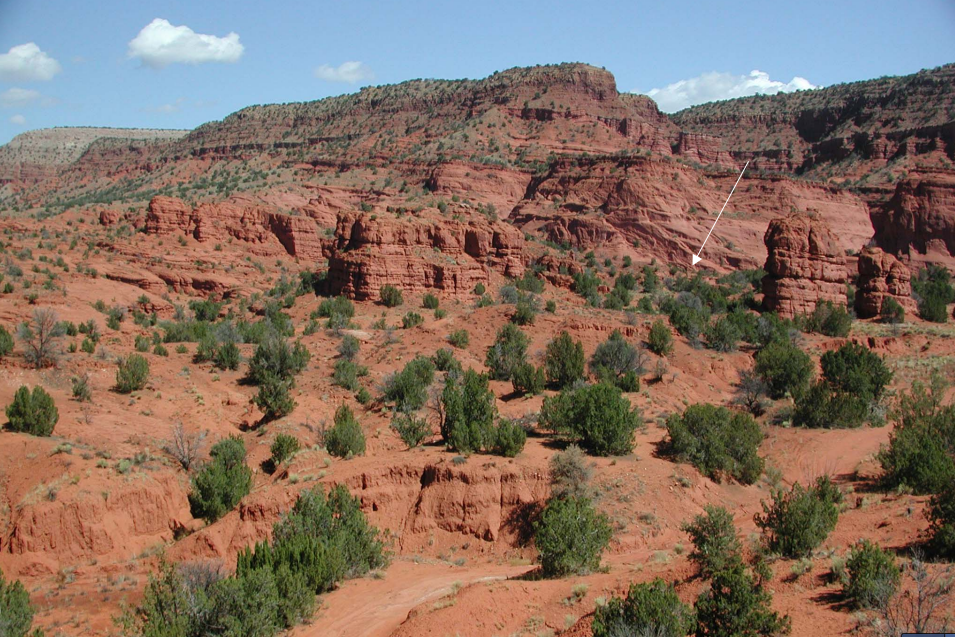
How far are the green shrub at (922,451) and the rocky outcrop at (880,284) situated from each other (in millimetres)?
23500

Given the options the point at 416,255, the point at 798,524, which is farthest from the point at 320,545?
the point at 416,255

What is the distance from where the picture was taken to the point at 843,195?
79.6 meters

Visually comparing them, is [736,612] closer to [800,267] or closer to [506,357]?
[506,357]

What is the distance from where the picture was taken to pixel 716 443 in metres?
23.1

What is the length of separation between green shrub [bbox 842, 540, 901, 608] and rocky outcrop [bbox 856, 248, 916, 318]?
39828mm

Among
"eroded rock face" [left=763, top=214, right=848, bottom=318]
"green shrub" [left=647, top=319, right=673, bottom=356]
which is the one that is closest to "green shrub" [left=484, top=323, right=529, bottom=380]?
"green shrub" [left=647, top=319, right=673, bottom=356]

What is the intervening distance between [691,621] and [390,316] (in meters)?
32.7

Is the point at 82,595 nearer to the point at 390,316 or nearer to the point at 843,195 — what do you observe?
the point at 390,316

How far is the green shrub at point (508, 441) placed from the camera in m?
21.2

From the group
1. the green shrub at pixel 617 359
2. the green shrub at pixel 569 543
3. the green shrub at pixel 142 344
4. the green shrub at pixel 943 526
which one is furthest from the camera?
the green shrub at pixel 142 344

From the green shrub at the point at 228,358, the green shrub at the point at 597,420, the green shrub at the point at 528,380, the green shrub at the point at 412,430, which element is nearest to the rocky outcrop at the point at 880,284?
the green shrub at the point at 528,380

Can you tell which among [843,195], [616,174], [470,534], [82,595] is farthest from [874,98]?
[82,595]

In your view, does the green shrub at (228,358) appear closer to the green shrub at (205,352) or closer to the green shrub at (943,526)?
the green shrub at (205,352)

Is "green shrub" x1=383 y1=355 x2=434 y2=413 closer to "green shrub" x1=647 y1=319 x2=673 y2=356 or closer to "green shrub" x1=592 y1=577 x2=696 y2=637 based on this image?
"green shrub" x1=647 y1=319 x2=673 y2=356
